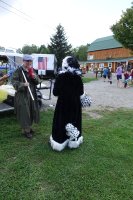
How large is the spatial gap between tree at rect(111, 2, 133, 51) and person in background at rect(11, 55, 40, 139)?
25962 mm

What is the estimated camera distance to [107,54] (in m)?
78.4

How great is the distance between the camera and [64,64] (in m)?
5.49

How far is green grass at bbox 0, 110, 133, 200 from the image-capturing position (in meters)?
4.07

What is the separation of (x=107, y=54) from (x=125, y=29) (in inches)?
1876

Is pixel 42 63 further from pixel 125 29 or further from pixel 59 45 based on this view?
pixel 59 45

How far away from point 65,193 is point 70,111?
6.25ft

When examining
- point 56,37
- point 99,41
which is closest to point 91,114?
point 56,37

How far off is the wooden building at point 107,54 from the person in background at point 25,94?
62071mm

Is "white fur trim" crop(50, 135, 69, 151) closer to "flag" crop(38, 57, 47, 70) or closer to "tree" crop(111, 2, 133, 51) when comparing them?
"flag" crop(38, 57, 47, 70)

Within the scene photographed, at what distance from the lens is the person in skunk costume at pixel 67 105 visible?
17.9 ft

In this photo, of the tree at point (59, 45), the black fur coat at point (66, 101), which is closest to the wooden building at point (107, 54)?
the tree at point (59, 45)

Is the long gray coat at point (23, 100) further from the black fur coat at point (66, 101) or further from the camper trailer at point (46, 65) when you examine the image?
the camper trailer at point (46, 65)

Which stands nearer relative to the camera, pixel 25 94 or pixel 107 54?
pixel 25 94

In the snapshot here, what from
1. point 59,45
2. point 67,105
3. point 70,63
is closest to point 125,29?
point 59,45
